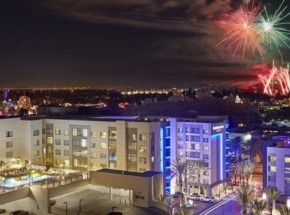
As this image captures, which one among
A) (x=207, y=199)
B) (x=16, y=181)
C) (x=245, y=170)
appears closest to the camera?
(x=16, y=181)

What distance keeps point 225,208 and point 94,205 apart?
8.89m

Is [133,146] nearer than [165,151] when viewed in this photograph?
Yes

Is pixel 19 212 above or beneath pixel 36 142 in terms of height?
beneath

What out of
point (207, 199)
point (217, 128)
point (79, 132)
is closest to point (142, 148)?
point (79, 132)

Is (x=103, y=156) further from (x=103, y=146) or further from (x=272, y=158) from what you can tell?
(x=272, y=158)

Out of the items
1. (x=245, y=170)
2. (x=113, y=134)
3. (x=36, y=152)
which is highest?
(x=113, y=134)

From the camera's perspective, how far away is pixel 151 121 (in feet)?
68.3

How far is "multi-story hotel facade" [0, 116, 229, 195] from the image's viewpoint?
2066 cm

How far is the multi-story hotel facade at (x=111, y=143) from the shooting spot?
20656mm

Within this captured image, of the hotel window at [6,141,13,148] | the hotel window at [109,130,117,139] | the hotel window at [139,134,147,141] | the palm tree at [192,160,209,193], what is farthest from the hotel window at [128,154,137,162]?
the hotel window at [6,141,13,148]

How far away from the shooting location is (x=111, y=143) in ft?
70.3

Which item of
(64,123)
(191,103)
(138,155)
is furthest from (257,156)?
(64,123)

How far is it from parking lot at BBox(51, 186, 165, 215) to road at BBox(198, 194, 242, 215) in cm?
639

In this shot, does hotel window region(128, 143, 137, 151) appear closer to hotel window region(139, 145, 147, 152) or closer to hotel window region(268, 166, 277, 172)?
hotel window region(139, 145, 147, 152)
